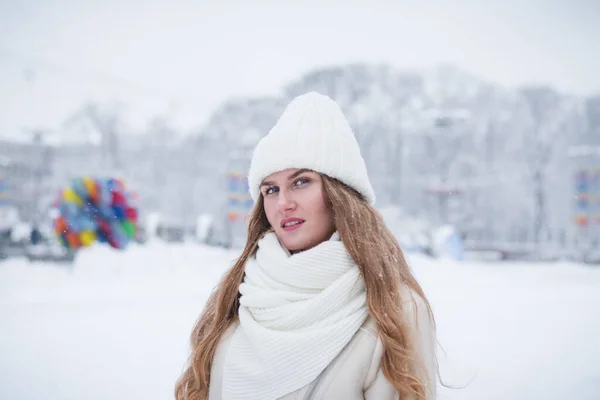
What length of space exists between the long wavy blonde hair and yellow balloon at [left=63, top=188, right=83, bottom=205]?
35.5ft

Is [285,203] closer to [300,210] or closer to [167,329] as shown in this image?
[300,210]

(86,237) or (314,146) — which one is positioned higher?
(314,146)

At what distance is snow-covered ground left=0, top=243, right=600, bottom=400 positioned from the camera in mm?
3799

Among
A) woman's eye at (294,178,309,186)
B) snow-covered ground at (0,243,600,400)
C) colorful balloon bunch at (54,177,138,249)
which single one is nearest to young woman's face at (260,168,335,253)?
woman's eye at (294,178,309,186)

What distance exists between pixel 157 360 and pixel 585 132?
21.4 meters

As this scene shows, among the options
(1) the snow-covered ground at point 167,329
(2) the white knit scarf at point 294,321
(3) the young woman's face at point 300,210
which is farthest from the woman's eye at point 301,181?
(1) the snow-covered ground at point 167,329

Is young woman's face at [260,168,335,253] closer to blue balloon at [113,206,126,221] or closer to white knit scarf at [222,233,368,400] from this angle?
white knit scarf at [222,233,368,400]

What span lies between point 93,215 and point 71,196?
72 cm

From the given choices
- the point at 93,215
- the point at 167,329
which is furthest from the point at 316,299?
the point at 93,215

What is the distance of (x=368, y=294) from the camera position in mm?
1296

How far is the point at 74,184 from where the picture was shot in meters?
11.0

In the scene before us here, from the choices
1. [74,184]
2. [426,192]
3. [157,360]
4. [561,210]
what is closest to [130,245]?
[74,184]

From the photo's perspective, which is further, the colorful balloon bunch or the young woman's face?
the colorful balloon bunch

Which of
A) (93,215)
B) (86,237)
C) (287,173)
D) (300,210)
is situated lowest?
(86,237)
